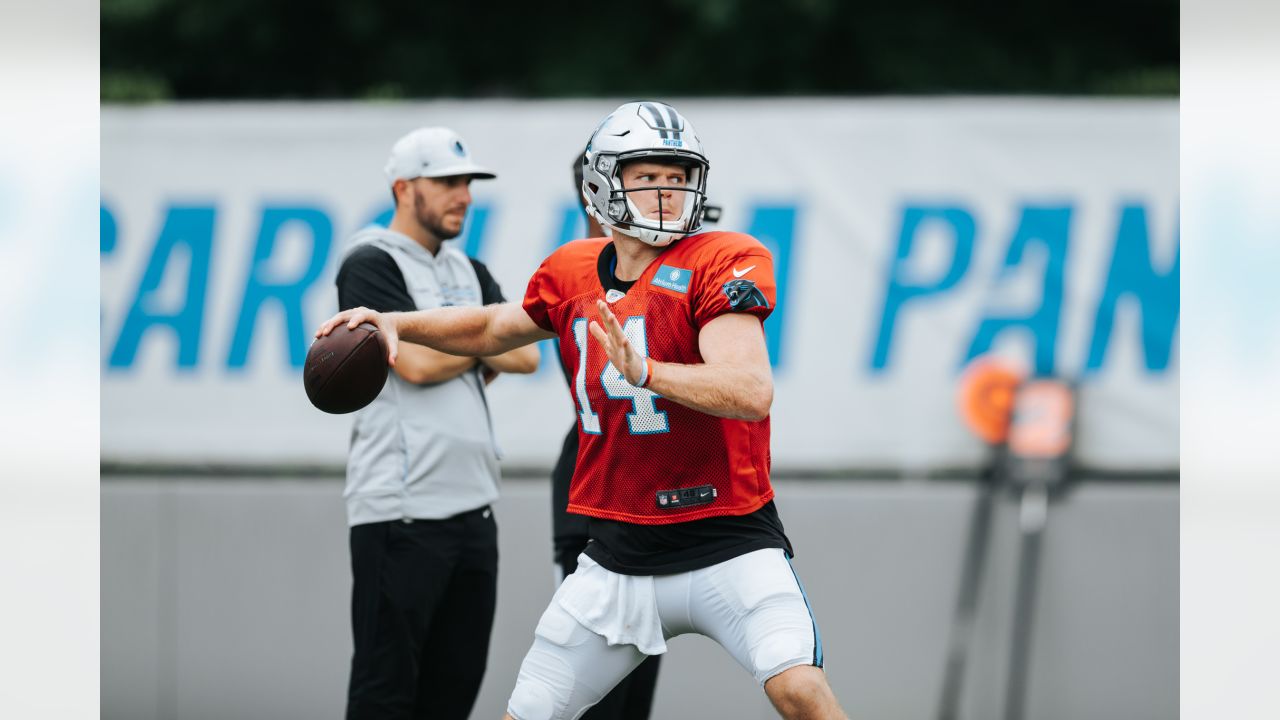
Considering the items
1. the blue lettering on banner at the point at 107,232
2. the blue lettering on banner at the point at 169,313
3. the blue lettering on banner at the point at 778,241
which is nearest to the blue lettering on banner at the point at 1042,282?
the blue lettering on banner at the point at 778,241

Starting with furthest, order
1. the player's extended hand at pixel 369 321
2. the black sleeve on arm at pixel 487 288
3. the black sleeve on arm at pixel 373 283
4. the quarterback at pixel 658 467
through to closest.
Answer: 1. the black sleeve on arm at pixel 487 288
2. the black sleeve on arm at pixel 373 283
3. the player's extended hand at pixel 369 321
4. the quarterback at pixel 658 467

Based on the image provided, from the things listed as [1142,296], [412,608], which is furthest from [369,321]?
[1142,296]

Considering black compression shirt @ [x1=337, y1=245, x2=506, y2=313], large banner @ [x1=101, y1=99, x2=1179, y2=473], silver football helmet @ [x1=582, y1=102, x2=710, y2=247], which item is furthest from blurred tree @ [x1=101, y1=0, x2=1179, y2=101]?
silver football helmet @ [x1=582, y1=102, x2=710, y2=247]

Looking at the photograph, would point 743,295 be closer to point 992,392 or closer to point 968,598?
point 992,392

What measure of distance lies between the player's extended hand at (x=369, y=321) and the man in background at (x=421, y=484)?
509 millimetres

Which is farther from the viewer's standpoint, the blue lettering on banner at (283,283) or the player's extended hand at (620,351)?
the blue lettering on banner at (283,283)

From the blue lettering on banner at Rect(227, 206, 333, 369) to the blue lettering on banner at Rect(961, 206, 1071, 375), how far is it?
269 cm

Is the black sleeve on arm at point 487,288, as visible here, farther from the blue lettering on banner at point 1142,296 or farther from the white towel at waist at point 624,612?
the blue lettering on banner at point 1142,296

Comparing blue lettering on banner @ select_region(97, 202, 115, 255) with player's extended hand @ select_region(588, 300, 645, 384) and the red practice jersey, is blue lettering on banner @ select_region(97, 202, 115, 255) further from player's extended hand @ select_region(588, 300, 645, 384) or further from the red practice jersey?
player's extended hand @ select_region(588, 300, 645, 384)

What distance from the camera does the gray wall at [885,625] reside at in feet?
19.5

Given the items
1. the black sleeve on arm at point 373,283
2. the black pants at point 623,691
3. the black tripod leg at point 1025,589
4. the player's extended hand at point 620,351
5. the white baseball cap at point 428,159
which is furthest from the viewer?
the black tripod leg at point 1025,589

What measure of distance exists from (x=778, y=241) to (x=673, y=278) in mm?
2478

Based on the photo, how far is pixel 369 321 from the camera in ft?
12.6

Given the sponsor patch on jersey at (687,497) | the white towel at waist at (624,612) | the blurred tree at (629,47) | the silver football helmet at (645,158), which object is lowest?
the white towel at waist at (624,612)
